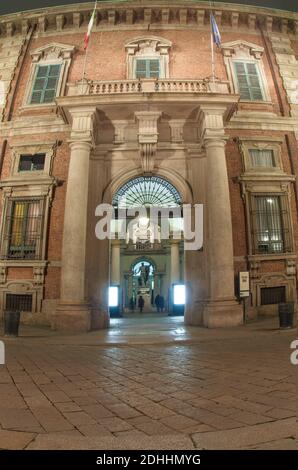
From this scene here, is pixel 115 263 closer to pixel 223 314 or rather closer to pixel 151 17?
pixel 223 314

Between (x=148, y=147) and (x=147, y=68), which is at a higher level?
(x=147, y=68)

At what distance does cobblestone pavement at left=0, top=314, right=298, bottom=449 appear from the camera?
2.16m

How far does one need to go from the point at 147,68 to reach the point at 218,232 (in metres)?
8.96

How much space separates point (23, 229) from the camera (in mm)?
11406

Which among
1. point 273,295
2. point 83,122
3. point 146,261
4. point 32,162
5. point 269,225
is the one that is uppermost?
point 83,122

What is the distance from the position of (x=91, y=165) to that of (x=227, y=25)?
1051 centimetres

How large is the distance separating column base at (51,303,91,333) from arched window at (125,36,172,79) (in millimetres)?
10664

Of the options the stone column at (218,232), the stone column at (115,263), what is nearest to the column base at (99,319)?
the stone column at (218,232)

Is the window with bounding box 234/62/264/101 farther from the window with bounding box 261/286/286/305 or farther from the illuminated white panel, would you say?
the illuminated white panel

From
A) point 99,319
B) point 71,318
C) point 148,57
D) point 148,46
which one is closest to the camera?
point 71,318

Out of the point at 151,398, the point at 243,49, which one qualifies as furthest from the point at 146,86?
the point at 151,398

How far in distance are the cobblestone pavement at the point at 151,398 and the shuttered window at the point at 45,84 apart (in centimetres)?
1136

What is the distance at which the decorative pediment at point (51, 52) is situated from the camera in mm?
13713

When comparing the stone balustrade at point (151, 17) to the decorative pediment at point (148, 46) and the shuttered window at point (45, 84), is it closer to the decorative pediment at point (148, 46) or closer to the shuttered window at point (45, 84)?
the decorative pediment at point (148, 46)
